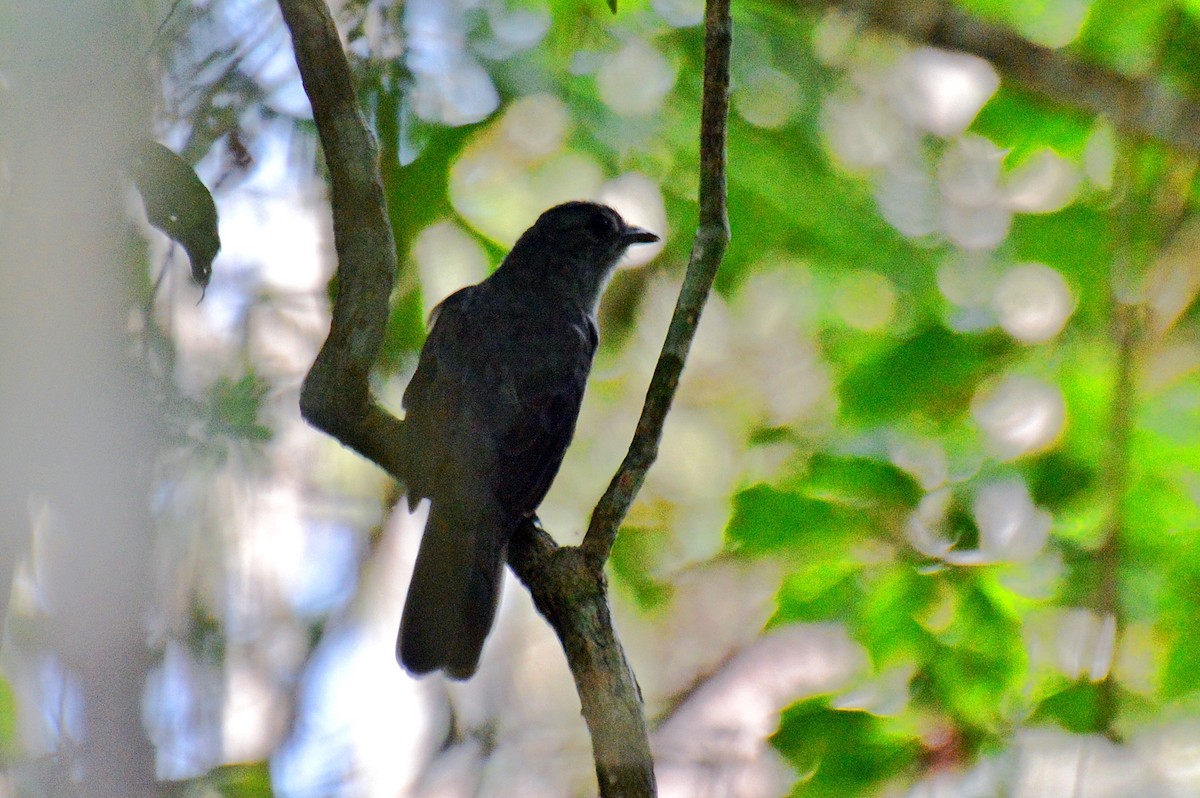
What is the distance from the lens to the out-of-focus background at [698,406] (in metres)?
2.64

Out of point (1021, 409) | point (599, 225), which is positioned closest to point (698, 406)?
point (599, 225)

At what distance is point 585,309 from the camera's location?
498cm

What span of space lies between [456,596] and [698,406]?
338cm

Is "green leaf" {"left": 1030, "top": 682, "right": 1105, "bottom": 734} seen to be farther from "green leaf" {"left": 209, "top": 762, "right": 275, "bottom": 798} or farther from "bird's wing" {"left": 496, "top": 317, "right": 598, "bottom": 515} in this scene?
"green leaf" {"left": 209, "top": 762, "right": 275, "bottom": 798}

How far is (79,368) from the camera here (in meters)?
2.38

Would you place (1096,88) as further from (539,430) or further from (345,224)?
(345,224)

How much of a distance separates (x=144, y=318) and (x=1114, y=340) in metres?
3.15

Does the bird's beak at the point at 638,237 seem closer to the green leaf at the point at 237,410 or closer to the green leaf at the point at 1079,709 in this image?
the green leaf at the point at 237,410

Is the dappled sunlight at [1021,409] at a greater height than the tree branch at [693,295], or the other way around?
the dappled sunlight at [1021,409]

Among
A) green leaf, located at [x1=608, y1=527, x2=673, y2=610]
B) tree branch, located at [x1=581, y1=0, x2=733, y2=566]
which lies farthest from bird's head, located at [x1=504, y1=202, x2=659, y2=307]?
tree branch, located at [x1=581, y1=0, x2=733, y2=566]

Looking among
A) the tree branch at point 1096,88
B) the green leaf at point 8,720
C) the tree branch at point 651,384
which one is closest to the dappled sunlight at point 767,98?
the tree branch at point 1096,88

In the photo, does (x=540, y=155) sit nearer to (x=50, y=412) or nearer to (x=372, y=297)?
(x=372, y=297)

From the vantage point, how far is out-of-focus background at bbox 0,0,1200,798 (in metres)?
2.64

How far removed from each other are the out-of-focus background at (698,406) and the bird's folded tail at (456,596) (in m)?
0.60
